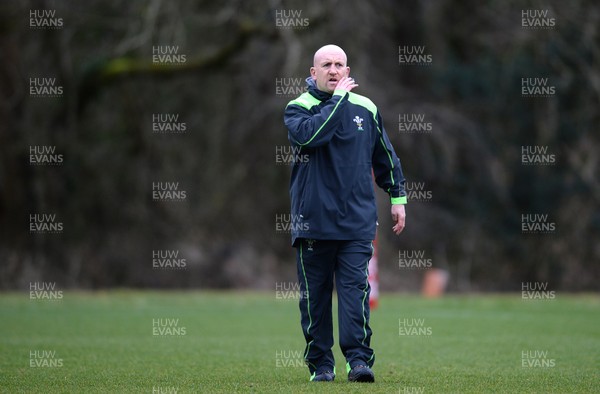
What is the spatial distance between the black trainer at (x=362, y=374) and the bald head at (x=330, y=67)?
1.97 metres

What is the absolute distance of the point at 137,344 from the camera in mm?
11375

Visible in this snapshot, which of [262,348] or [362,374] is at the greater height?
[362,374]

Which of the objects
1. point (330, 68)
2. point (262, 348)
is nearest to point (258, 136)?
point (262, 348)

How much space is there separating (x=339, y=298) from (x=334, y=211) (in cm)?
62

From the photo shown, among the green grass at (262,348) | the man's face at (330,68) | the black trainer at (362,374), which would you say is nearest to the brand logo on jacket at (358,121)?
the man's face at (330,68)

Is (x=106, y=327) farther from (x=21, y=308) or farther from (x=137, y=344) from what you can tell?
(x=21, y=308)

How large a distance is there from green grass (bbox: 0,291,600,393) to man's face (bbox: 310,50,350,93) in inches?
83.4

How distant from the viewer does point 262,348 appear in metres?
11.1

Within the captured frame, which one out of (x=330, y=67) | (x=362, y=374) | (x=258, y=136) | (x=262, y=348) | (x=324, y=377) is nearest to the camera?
(x=362, y=374)

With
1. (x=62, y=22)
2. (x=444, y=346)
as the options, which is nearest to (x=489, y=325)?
(x=444, y=346)

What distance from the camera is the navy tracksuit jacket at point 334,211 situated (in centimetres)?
771

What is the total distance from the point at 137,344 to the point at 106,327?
2583 millimetres

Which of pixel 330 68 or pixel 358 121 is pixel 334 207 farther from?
pixel 330 68

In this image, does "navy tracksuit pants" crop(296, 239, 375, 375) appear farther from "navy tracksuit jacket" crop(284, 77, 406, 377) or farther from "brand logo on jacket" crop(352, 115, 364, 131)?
"brand logo on jacket" crop(352, 115, 364, 131)
